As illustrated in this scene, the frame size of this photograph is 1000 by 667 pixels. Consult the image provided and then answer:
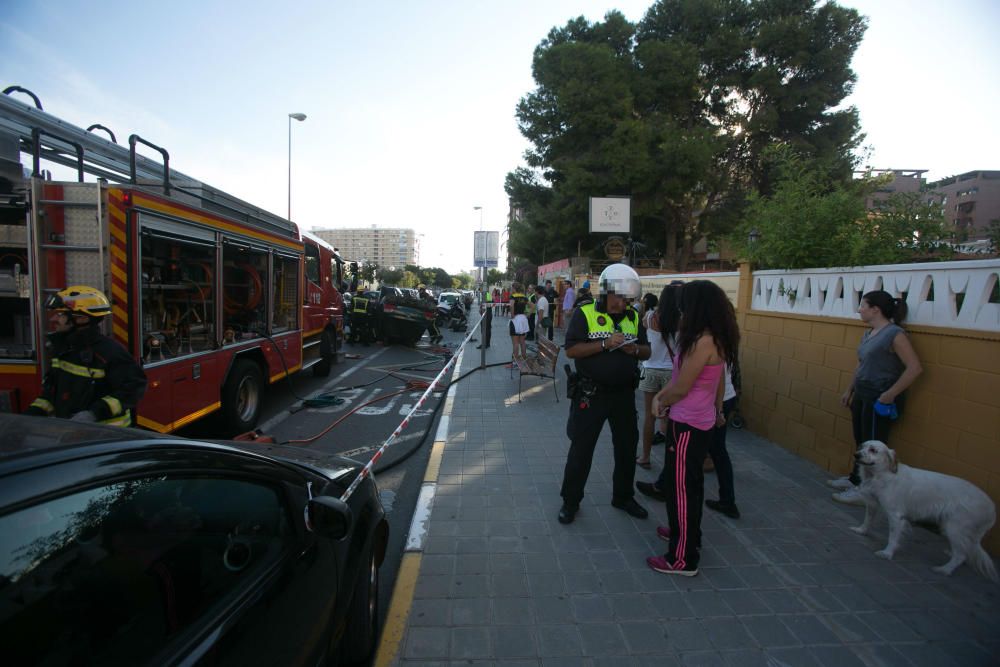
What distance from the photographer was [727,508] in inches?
163

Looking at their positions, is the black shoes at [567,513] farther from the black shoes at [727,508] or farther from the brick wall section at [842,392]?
the brick wall section at [842,392]

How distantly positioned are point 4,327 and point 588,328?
492 centimetres

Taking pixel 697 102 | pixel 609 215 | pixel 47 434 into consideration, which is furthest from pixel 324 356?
pixel 697 102

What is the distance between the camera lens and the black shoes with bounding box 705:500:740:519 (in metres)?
4.12

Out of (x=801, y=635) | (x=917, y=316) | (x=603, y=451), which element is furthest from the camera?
(x=603, y=451)

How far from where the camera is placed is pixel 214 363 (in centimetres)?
583

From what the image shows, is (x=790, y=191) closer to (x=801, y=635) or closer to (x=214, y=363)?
(x=801, y=635)

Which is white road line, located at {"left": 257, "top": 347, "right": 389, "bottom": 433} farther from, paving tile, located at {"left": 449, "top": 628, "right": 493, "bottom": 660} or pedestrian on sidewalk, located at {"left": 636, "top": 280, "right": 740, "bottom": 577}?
pedestrian on sidewalk, located at {"left": 636, "top": 280, "right": 740, "bottom": 577}

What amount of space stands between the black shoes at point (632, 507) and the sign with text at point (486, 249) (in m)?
19.3

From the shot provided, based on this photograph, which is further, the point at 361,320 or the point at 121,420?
the point at 361,320

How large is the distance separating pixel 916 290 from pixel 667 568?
304cm

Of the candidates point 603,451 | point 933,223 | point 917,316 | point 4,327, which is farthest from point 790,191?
point 4,327

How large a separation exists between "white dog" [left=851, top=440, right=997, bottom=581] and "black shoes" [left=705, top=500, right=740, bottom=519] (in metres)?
0.89

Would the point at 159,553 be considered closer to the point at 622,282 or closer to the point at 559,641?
the point at 559,641
